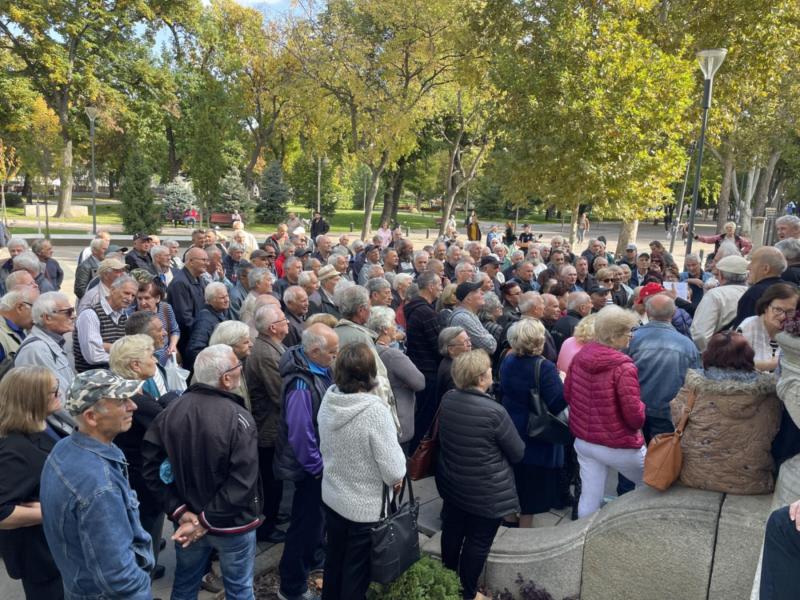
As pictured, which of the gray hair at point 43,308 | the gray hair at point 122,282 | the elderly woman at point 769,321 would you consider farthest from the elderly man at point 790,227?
the gray hair at point 43,308

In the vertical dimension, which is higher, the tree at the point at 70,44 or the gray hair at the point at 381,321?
the tree at the point at 70,44

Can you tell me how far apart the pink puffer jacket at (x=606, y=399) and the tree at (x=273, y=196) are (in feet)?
126

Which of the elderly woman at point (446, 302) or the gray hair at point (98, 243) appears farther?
the gray hair at point (98, 243)

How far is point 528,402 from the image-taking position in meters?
4.64

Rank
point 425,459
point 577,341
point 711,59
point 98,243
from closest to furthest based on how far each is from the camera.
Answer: point 425,459 → point 577,341 → point 98,243 → point 711,59

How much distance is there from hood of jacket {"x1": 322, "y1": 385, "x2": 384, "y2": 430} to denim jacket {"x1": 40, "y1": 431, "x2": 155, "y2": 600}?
115cm

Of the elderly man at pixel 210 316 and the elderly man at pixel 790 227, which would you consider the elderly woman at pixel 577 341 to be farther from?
the elderly man at pixel 790 227

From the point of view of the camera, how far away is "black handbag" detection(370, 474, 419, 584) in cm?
346

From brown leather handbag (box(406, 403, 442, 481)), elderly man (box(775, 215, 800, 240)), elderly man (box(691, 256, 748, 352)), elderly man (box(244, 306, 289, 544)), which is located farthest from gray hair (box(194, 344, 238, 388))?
elderly man (box(775, 215, 800, 240))

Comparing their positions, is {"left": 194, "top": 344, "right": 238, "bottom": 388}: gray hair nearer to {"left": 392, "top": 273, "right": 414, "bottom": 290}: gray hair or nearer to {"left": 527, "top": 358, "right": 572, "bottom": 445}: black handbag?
{"left": 527, "top": 358, "right": 572, "bottom": 445}: black handbag

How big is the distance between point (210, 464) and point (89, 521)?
838 millimetres

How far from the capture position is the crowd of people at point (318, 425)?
277 centimetres

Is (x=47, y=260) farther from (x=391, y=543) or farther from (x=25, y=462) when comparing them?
(x=391, y=543)

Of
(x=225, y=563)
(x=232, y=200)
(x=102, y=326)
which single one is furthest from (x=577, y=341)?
(x=232, y=200)
